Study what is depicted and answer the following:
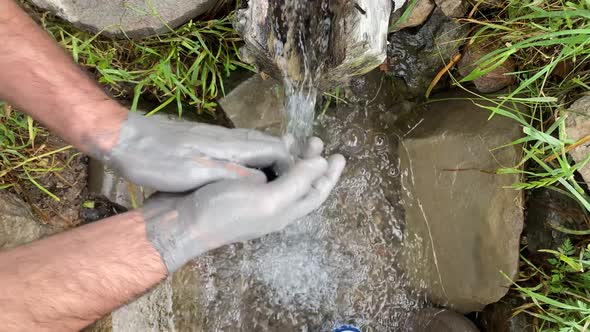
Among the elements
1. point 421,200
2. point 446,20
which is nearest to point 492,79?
point 446,20

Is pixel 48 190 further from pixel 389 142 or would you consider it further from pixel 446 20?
pixel 446 20

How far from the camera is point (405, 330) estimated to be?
2482 millimetres

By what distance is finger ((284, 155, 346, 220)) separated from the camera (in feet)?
5.37

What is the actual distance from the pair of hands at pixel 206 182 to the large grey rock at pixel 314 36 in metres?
0.41

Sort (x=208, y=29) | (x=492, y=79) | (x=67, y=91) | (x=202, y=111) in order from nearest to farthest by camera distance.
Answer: (x=67, y=91) < (x=492, y=79) < (x=208, y=29) < (x=202, y=111)

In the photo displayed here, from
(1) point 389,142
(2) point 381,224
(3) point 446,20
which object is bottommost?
(2) point 381,224

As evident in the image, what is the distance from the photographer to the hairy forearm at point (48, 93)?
5.48 ft

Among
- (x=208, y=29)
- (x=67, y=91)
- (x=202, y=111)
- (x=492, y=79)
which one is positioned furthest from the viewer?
(x=202, y=111)

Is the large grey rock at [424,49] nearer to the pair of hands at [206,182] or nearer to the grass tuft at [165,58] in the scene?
the grass tuft at [165,58]

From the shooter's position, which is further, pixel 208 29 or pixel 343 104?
pixel 343 104

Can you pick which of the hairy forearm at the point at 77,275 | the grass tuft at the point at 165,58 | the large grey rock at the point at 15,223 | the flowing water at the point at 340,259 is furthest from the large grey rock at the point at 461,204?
the large grey rock at the point at 15,223

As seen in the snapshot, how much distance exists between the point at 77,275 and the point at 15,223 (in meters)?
1.01

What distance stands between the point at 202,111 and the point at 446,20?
3.87 feet

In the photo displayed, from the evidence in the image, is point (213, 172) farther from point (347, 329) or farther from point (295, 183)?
point (347, 329)
